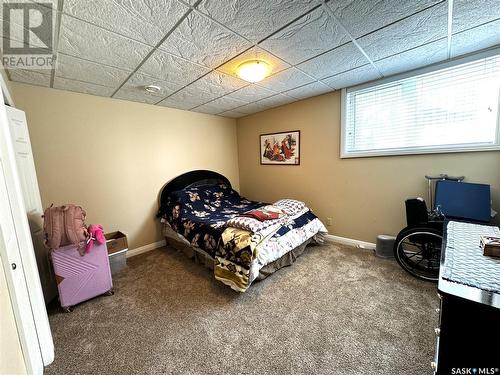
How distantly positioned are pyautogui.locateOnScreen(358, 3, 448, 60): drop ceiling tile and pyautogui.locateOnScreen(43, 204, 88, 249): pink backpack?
294 centimetres

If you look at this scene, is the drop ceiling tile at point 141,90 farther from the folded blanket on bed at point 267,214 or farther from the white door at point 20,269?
the folded blanket on bed at point 267,214

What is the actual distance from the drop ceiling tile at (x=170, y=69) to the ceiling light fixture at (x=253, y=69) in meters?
0.37

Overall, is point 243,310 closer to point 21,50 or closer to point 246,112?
point 21,50

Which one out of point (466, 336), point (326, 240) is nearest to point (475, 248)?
point (466, 336)

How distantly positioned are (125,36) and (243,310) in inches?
94.5

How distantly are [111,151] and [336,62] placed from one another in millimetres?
3027

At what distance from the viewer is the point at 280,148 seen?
3.68 m

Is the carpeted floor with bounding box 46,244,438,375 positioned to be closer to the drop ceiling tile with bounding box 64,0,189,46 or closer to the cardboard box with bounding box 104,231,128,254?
the cardboard box with bounding box 104,231,128,254

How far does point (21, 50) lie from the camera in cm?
162

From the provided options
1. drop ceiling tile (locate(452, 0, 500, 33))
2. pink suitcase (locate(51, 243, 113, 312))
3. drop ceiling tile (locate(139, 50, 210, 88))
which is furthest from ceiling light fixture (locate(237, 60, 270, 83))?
pink suitcase (locate(51, 243, 113, 312))

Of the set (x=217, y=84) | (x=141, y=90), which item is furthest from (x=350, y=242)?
(x=141, y=90)

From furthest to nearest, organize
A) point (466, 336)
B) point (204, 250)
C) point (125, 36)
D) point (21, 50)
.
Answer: point (204, 250) < point (21, 50) < point (125, 36) < point (466, 336)

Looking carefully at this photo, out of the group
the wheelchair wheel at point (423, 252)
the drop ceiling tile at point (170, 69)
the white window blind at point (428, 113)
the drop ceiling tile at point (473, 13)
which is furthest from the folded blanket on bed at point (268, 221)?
the drop ceiling tile at point (473, 13)
